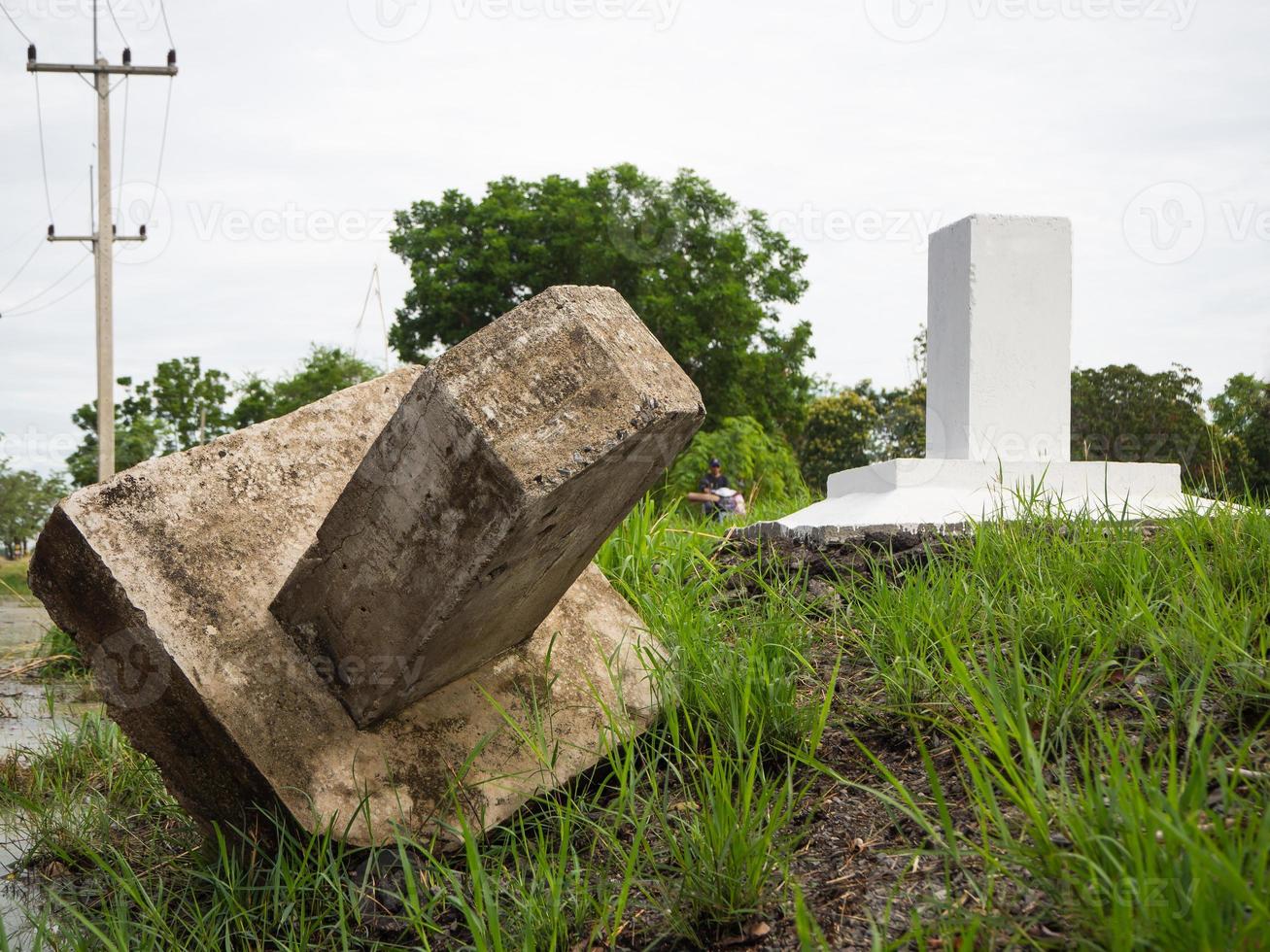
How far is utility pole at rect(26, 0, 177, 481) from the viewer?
15461 mm

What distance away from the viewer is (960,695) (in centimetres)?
263

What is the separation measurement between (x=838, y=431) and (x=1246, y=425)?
26.9 meters

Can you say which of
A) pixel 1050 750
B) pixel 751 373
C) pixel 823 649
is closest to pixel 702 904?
pixel 1050 750

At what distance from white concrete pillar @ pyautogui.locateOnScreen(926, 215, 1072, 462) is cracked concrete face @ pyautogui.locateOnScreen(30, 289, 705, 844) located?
3343 millimetres

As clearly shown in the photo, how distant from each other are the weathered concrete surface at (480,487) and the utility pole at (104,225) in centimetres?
1463

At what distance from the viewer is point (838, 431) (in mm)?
32062

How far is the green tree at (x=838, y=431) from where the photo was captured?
3148 centimetres

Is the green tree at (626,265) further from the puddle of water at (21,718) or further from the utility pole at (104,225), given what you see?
the puddle of water at (21,718)

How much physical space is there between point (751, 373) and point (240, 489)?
77.6ft

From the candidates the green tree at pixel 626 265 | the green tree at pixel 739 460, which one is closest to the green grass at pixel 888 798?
the green tree at pixel 739 460

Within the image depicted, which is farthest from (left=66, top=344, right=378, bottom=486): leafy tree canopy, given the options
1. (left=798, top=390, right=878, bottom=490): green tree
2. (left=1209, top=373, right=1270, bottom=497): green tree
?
(left=1209, top=373, right=1270, bottom=497): green tree

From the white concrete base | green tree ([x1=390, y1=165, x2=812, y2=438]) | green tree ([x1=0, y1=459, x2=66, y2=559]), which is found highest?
green tree ([x1=390, y1=165, x2=812, y2=438])

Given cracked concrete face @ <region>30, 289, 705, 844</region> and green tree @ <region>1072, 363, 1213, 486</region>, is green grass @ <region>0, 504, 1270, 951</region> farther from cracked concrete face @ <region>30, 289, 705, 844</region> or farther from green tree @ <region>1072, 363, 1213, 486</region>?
green tree @ <region>1072, 363, 1213, 486</region>

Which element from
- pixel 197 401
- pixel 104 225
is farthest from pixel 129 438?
pixel 104 225
